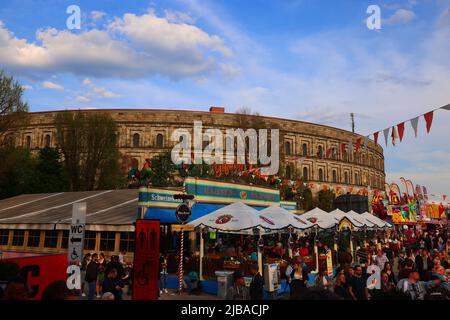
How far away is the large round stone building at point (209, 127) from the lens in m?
58.3

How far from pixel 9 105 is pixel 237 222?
26.2 m

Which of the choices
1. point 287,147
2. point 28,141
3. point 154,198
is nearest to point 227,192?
point 154,198

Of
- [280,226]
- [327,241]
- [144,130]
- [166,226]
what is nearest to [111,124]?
[144,130]

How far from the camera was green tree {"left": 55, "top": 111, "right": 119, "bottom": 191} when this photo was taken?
39.2m

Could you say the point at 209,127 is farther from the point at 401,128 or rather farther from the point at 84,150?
the point at 401,128

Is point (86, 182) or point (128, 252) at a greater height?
point (86, 182)

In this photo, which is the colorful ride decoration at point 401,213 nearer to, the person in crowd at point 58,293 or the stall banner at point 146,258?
the stall banner at point 146,258

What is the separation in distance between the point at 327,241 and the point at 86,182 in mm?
26725

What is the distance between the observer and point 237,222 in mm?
14641

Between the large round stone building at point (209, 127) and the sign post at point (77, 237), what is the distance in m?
39.2

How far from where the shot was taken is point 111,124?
139ft

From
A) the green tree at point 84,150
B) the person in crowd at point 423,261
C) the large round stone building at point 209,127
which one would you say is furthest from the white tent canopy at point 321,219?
the large round stone building at point 209,127

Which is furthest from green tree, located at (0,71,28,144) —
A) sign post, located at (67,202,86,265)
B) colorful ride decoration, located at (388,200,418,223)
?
colorful ride decoration, located at (388,200,418,223)
